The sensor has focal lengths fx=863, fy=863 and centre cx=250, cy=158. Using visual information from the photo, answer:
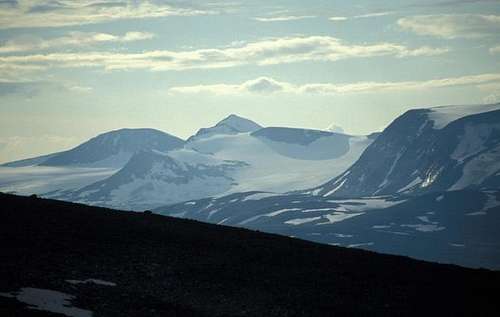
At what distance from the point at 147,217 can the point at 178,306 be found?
24.3m

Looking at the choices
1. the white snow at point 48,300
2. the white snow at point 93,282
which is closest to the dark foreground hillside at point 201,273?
the white snow at point 93,282

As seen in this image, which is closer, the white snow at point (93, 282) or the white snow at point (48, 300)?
the white snow at point (48, 300)

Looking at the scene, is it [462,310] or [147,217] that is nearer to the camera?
[462,310]

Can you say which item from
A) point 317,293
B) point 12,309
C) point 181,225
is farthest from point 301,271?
point 12,309

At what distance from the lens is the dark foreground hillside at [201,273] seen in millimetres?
44656

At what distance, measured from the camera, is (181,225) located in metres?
65.9

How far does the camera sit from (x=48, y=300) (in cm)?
4134

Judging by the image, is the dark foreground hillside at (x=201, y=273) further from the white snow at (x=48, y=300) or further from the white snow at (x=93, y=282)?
the white snow at (x=48, y=300)

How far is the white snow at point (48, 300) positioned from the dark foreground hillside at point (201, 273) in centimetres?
35

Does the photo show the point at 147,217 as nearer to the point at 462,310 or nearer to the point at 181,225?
the point at 181,225

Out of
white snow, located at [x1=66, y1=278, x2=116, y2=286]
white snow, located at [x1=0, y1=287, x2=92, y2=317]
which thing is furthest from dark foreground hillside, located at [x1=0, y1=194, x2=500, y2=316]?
white snow, located at [x1=0, y1=287, x2=92, y2=317]

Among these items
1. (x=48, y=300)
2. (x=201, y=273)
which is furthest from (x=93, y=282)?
(x=201, y=273)

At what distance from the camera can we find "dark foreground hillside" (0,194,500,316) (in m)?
44.7

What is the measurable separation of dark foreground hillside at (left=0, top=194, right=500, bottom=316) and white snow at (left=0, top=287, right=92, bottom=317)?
35cm
